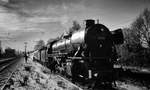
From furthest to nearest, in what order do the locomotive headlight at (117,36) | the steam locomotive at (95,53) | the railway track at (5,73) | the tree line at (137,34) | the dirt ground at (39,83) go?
1. the tree line at (137,34)
2. the railway track at (5,73)
3. the locomotive headlight at (117,36)
4. the dirt ground at (39,83)
5. the steam locomotive at (95,53)

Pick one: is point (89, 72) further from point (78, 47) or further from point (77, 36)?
point (77, 36)

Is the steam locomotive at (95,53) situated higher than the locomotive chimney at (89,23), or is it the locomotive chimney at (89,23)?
the locomotive chimney at (89,23)

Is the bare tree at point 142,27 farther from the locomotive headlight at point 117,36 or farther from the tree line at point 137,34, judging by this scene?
the locomotive headlight at point 117,36

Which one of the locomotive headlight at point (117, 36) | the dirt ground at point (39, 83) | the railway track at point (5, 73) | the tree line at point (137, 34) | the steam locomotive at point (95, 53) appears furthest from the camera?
the tree line at point (137, 34)

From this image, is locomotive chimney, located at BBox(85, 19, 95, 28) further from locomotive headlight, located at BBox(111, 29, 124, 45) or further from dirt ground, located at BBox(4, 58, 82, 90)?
dirt ground, located at BBox(4, 58, 82, 90)

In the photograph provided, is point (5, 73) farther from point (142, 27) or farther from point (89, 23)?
point (142, 27)

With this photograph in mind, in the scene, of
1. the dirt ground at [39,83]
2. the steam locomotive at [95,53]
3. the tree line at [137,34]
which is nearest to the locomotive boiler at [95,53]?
the steam locomotive at [95,53]

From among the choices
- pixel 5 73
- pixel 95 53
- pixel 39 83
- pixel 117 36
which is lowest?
pixel 5 73

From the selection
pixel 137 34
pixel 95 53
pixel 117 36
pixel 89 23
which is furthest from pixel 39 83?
Answer: pixel 137 34

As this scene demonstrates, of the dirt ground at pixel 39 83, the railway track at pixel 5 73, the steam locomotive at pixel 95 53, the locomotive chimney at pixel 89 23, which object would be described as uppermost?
the locomotive chimney at pixel 89 23

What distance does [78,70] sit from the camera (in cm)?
1138

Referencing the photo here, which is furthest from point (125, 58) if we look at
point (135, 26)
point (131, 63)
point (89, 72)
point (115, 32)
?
point (89, 72)

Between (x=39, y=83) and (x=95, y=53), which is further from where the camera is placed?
(x=39, y=83)

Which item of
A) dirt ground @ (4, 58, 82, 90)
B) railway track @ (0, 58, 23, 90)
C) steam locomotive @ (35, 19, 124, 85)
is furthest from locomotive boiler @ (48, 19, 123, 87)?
railway track @ (0, 58, 23, 90)
